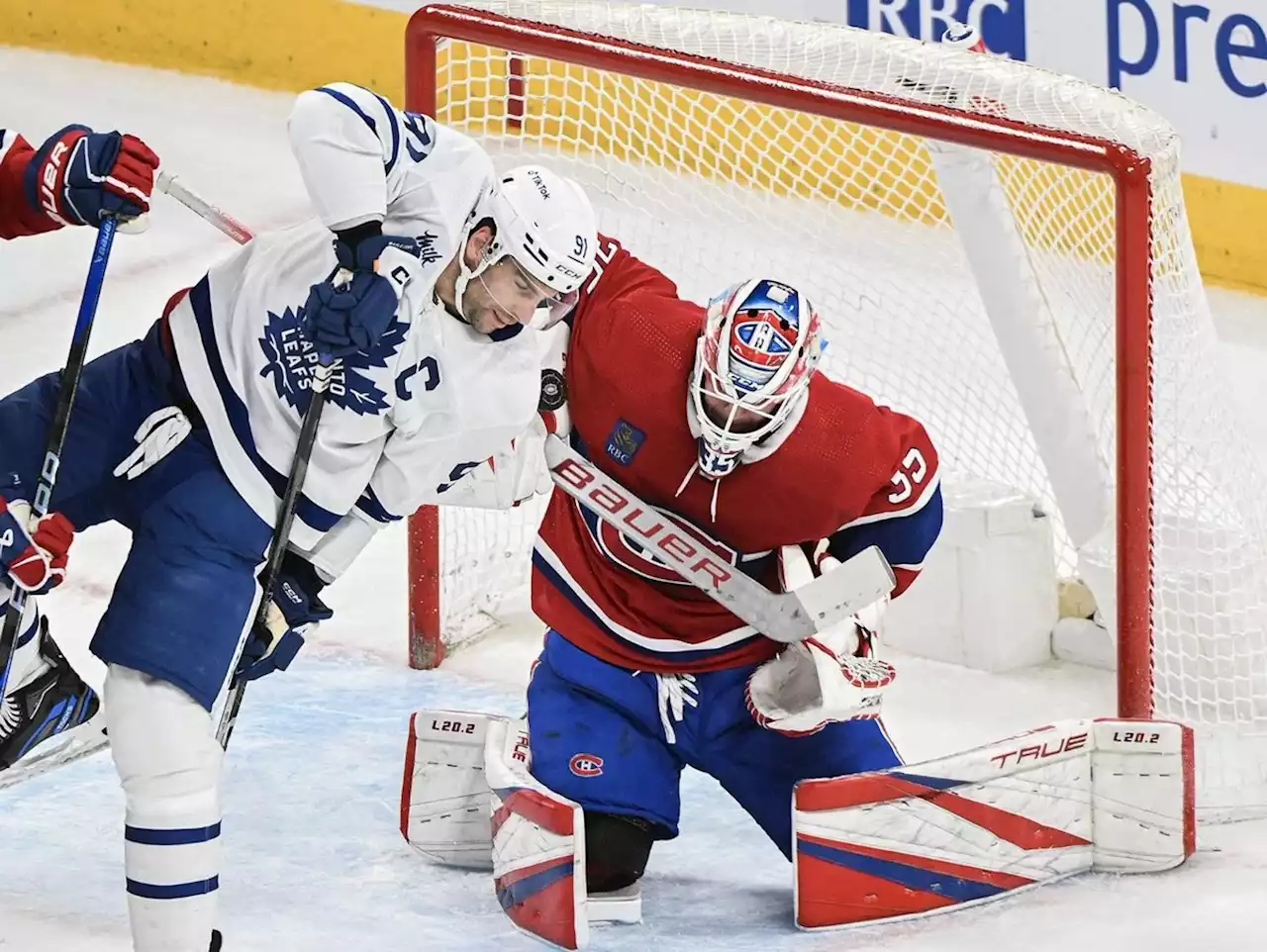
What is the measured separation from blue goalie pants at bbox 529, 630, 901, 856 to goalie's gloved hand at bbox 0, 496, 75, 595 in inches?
30.1

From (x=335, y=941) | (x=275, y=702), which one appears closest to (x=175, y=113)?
(x=275, y=702)

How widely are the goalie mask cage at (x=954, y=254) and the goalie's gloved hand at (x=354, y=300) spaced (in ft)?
3.15

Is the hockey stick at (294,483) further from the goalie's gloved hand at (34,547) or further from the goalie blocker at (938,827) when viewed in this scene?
the goalie blocker at (938,827)

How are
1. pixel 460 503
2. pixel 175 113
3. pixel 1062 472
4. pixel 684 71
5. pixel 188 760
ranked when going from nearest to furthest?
pixel 188 760 < pixel 460 503 < pixel 684 71 < pixel 1062 472 < pixel 175 113

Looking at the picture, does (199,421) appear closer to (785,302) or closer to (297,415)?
(297,415)

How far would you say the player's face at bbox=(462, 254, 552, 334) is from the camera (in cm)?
251

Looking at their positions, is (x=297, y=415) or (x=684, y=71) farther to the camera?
(x=684, y=71)

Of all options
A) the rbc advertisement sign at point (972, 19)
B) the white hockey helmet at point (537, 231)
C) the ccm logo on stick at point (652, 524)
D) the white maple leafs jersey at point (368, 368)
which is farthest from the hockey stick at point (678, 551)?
the rbc advertisement sign at point (972, 19)

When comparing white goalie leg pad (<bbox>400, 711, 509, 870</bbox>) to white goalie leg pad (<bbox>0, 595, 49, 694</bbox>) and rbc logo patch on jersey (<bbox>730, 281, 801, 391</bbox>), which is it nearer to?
white goalie leg pad (<bbox>0, 595, 49, 694</bbox>)

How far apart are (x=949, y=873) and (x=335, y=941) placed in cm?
82

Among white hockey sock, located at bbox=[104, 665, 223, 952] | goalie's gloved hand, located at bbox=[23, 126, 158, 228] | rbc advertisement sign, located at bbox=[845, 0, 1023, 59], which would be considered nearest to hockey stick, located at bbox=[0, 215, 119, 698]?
goalie's gloved hand, located at bbox=[23, 126, 158, 228]

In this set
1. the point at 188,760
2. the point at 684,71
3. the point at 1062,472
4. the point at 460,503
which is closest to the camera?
the point at 188,760

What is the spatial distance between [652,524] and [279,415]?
589 mm

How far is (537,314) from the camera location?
2695mm
